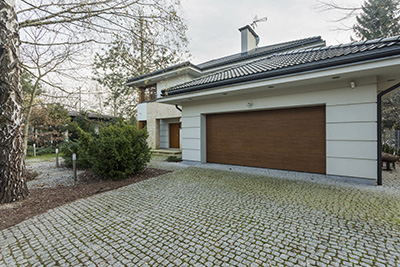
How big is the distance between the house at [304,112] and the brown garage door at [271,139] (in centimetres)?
3

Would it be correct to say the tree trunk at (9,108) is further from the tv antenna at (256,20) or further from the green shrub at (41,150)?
the tv antenna at (256,20)

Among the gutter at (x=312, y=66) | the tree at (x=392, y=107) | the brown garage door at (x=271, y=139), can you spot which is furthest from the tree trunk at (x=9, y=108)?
the tree at (x=392, y=107)

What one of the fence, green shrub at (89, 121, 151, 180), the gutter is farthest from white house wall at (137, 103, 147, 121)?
the fence

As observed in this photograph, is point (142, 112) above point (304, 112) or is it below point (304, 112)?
above

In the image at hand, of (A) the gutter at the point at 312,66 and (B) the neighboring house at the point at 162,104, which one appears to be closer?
(A) the gutter at the point at 312,66

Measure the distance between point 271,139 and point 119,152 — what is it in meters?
5.01

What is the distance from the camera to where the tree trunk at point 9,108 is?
11.5 ft

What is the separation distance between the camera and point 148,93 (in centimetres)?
1330

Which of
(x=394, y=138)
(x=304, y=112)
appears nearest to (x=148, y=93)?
(x=304, y=112)

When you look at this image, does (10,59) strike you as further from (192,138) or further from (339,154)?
(339,154)

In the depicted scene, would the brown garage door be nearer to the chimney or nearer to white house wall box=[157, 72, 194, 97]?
white house wall box=[157, 72, 194, 97]

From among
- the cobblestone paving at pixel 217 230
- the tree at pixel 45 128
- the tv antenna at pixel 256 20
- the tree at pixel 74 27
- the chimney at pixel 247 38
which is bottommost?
the cobblestone paving at pixel 217 230

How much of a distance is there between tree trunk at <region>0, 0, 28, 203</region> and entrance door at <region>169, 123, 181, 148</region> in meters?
8.87

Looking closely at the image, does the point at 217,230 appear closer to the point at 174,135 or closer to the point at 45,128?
the point at 174,135
